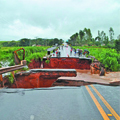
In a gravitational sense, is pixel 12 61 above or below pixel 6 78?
above

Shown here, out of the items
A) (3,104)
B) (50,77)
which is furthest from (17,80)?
(3,104)

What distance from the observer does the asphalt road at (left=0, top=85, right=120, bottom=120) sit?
8.14 feet

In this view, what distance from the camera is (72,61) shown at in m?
18.0

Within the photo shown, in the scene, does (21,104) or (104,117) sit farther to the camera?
(21,104)

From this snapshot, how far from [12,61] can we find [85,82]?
8583 mm

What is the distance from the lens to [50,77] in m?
9.49

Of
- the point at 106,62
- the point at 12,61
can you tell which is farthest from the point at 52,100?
the point at 106,62

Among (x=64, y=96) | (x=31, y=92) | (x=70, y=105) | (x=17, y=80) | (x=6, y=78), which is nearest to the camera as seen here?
(x=70, y=105)

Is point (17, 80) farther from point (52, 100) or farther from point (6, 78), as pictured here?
point (52, 100)

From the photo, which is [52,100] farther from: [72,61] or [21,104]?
[72,61]

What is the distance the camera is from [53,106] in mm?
2930

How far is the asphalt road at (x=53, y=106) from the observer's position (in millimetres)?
2480

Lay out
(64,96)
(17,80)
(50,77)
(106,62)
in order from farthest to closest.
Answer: (106,62) → (50,77) → (17,80) → (64,96)

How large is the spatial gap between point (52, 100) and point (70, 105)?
57 centimetres
